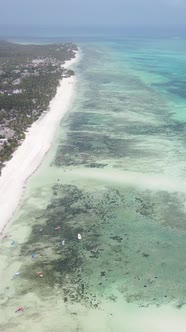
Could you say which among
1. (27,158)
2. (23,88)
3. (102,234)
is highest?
(23,88)

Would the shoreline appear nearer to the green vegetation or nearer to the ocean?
the ocean

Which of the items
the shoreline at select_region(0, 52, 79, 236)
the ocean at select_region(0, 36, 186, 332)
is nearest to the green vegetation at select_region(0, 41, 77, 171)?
the shoreline at select_region(0, 52, 79, 236)

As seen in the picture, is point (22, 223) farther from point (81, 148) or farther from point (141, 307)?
point (81, 148)

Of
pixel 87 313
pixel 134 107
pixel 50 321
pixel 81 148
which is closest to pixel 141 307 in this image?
pixel 87 313

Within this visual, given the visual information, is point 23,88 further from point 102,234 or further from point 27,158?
point 102,234

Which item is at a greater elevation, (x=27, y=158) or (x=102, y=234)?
(x=27, y=158)

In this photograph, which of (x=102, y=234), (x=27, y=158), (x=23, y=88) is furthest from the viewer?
(x=23, y=88)

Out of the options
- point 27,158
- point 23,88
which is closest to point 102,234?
point 27,158
